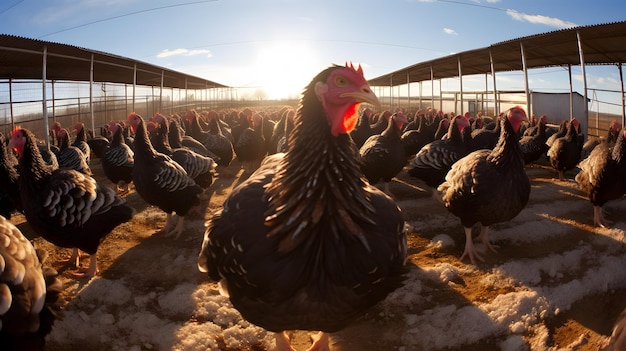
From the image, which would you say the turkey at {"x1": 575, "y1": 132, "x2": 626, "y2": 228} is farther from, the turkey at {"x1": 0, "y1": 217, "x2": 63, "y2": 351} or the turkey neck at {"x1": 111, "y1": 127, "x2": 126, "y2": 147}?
the turkey neck at {"x1": 111, "y1": 127, "x2": 126, "y2": 147}

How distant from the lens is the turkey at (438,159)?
766 cm

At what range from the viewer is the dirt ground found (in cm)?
354

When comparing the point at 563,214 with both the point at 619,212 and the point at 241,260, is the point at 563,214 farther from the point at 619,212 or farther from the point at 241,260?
the point at 241,260

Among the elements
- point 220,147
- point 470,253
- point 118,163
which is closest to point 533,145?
point 470,253

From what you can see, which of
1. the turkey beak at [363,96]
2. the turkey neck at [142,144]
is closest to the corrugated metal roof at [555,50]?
the turkey beak at [363,96]

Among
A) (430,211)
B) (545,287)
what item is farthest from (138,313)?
(430,211)

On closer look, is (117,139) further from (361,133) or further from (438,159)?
(438,159)

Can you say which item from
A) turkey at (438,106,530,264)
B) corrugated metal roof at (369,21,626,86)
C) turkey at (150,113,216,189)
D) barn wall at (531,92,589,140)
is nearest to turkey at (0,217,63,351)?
turkey at (438,106,530,264)

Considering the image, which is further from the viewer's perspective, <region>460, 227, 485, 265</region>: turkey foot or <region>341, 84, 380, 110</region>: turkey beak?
A: <region>460, 227, 485, 265</region>: turkey foot

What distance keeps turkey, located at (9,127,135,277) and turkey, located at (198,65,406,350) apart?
299 cm

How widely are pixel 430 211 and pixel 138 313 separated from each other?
572 centimetres

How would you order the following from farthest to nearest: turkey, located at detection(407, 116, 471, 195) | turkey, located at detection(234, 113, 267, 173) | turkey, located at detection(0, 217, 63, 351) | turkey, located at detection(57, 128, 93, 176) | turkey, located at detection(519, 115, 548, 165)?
1. turkey, located at detection(234, 113, 267, 173)
2. turkey, located at detection(519, 115, 548, 165)
3. turkey, located at detection(57, 128, 93, 176)
4. turkey, located at detection(407, 116, 471, 195)
5. turkey, located at detection(0, 217, 63, 351)

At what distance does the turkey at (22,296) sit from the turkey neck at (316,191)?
60.7 inches

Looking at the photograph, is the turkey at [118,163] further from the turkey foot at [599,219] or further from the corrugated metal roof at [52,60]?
the turkey foot at [599,219]
